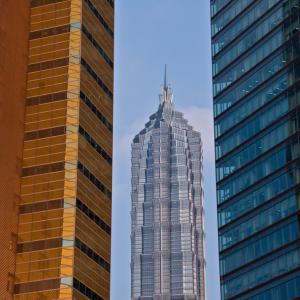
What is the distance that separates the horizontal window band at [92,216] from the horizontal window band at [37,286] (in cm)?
1094

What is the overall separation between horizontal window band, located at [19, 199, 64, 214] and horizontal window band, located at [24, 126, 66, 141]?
985cm

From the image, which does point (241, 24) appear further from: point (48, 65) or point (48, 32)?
point (48, 65)

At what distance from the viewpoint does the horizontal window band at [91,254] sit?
4519 inches

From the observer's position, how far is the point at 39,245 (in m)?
114

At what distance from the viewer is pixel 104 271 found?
122562 mm

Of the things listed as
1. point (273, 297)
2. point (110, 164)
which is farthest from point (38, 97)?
point (273, 297)

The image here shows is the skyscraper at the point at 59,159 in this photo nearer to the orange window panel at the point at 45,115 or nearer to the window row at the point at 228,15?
the orange window panel at the point at 45,115

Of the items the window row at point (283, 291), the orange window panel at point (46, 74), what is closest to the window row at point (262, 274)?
the window row at point (283, 291)

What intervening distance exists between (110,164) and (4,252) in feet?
86.0

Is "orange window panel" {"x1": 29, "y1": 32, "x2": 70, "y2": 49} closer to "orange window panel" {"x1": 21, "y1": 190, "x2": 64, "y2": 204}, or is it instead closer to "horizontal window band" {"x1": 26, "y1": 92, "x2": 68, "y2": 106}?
"horizontal window band" {"x1": 26, "y1": 92, "x2": 68, "y2": 106}

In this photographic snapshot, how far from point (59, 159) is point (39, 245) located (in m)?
12.2

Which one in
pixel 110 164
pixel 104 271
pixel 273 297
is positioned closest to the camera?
pixel 273 297

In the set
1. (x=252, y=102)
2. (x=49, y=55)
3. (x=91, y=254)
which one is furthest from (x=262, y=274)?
(x=49, y=55)

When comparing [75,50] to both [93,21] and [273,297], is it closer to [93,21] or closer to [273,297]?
[93,21]
